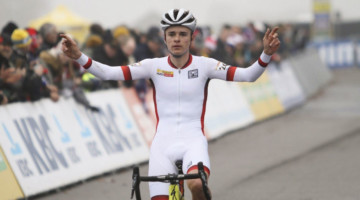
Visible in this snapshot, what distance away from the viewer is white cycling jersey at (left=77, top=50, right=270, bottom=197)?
5.98 meters

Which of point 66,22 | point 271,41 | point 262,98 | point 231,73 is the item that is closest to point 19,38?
point 231,73

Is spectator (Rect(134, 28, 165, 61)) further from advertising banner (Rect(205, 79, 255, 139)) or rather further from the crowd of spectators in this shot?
advertising banner (Rect(205, 79, 255, 139))

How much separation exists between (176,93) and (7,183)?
363 cm

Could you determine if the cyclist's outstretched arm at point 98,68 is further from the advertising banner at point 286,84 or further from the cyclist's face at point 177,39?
the advertising banner at point 286,84

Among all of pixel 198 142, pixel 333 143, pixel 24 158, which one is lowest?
pixel 333 143

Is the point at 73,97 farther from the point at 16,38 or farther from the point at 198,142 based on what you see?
the point at 198,142

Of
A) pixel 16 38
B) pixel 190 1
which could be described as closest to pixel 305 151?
pixel 16 38

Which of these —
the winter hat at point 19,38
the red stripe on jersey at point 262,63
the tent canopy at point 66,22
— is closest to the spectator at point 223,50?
the winter hat at point 19,38

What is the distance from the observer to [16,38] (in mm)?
9727

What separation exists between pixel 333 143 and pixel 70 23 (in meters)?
16.4

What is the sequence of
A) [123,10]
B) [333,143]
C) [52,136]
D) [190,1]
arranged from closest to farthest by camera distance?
[52,136]
[333,143]
[123,10]
[190,1]

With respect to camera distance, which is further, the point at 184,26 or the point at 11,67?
the point at 11,67

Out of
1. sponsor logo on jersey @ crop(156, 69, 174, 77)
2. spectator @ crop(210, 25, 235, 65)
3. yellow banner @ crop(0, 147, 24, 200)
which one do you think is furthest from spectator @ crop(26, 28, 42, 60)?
spectator @ crop(210, 25, 235, 65)

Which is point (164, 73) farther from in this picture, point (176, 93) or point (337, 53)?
point (337, 53)
